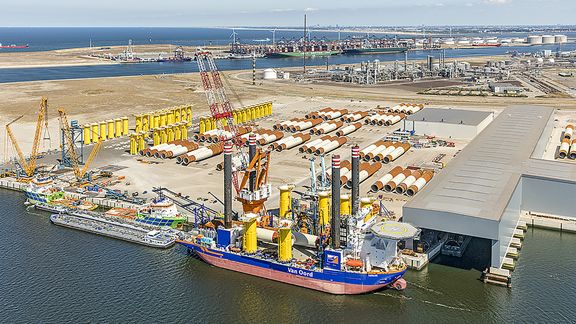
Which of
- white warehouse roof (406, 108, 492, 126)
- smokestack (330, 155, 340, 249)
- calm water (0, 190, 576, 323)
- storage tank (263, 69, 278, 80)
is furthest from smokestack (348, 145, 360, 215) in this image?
storage tank (263, 69, 278, 80)

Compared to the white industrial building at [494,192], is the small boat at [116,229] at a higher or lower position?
lower

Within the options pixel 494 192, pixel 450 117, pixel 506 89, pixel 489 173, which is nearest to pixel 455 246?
pixel 494 192

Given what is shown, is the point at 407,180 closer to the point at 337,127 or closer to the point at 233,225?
the point at 233,225

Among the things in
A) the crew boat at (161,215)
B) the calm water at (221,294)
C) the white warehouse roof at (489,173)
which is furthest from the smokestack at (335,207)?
the crew boat at (161,215)

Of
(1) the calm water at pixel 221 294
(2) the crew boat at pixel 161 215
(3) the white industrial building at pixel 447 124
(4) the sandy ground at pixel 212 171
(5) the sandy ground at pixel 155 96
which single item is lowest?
(1) the calm water at pixel 221 294

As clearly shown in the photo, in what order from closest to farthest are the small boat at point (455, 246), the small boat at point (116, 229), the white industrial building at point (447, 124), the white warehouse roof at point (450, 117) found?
the small boat at point (455, 246) → the small boat at point (116, 229) → the white industrial building at point (447, 124) → the white warehouse roof at point (450, 117)

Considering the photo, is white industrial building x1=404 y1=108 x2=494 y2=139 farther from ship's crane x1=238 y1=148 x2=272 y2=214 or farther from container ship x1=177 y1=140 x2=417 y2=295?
ship's crane x1=238 y1=148 x2=272 y2=214

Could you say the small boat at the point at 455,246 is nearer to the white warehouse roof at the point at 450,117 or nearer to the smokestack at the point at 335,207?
the smokestack at the point at 335,207
